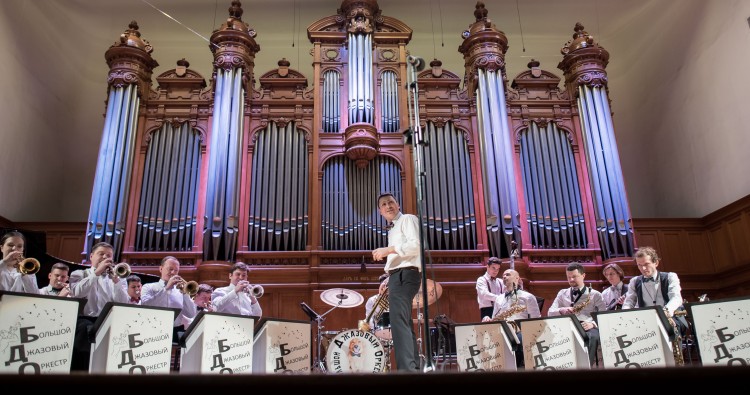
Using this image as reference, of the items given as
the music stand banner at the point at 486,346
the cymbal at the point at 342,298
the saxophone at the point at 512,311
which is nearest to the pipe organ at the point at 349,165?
the cymbal at the point at 342,298

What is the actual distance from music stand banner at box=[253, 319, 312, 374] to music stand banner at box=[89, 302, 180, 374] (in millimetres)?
690

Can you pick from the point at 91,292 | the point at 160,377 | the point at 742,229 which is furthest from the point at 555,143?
the point at 160,377

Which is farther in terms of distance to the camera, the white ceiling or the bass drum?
Result: the white ceiling

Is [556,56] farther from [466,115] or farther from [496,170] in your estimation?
[496,170]

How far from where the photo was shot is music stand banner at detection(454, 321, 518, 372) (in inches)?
169

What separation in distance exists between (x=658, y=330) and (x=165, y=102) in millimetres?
7310

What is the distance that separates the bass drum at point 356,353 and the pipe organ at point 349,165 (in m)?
2.66

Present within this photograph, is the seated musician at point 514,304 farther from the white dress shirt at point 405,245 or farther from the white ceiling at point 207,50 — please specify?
the white ceiling at point 207,50

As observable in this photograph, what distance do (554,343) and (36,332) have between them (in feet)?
11.2

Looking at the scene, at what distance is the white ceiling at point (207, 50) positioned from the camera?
8.52 meters

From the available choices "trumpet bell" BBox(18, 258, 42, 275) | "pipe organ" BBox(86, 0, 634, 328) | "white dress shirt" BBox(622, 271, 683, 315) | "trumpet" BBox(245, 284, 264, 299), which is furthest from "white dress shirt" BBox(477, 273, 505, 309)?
"trumpet bell" BBox(18, 258, 42, 275)

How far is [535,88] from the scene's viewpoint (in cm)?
899

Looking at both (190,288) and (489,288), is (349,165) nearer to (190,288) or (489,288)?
(489,288)

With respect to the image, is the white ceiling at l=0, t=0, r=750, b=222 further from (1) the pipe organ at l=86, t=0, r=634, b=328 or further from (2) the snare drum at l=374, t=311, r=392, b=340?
(2) the snare drum at l=374, t=311, r=392, b=340
